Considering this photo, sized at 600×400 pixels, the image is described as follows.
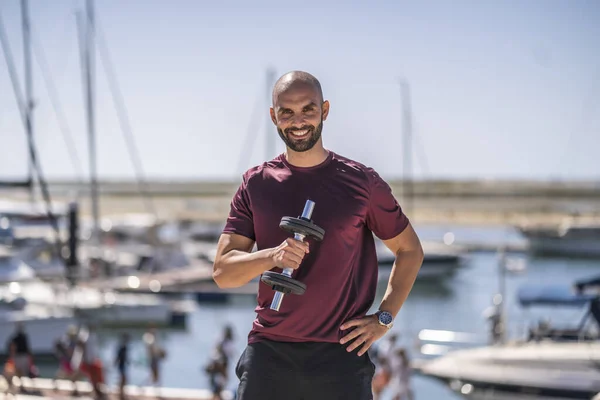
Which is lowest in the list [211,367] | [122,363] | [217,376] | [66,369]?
[66,369]

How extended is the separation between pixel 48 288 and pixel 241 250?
29.7 m

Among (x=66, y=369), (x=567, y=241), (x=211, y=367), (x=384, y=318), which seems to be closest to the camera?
(x=384, y=318)

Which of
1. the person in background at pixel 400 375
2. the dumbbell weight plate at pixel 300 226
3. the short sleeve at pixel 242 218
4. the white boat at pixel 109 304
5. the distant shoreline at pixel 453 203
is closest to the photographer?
the dumbbell weight plate at pixel 300 226

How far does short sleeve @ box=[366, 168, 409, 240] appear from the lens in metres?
3.09

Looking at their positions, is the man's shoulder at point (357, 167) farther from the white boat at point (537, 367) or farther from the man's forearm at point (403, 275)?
the white boat at point (537, 367)

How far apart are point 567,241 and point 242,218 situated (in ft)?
214

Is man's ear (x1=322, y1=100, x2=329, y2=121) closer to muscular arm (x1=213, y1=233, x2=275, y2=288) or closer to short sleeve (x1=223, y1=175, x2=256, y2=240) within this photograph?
short sleeve (x1=223, y1=175, x2=256, y2=240)

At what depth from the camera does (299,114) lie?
3.02m

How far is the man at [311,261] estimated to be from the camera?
9.75ft

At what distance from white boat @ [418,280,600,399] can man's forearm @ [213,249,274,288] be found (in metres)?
14.1

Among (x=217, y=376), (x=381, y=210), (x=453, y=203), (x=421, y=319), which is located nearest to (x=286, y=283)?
(x=381, y=210)

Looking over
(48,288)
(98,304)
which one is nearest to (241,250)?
(98,304)

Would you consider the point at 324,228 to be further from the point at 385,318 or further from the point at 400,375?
the point at 400,375

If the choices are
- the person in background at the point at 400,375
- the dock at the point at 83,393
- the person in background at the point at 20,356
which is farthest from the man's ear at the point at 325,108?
the person in background at the point at 20,356
